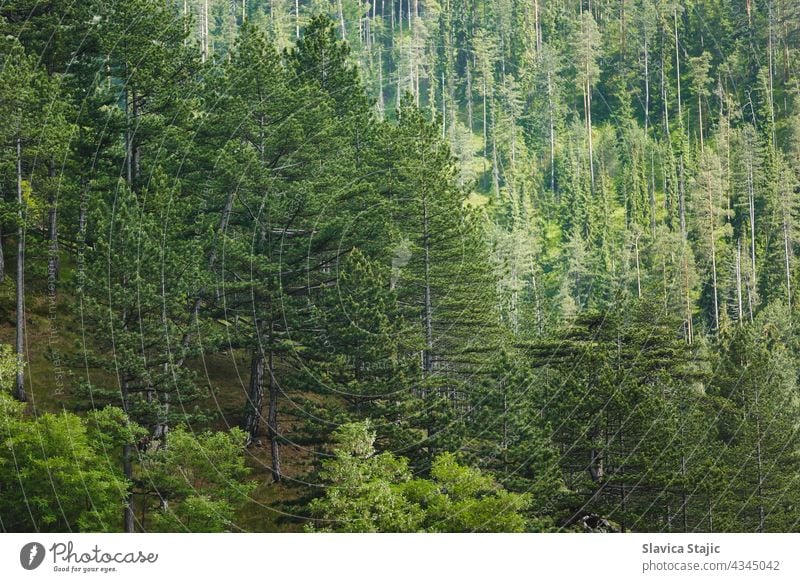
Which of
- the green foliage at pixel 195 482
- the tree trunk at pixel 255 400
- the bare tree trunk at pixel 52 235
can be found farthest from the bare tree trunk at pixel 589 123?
the green foliage at pixel 195 482

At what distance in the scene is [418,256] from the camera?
78.1 meters

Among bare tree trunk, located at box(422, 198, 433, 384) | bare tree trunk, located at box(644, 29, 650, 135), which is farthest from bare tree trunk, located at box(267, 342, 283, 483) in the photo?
bare tree trunk, located at box(644, 29, 650, 135)

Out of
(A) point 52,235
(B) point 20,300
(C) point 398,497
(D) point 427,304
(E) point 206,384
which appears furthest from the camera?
(D) point 427,304

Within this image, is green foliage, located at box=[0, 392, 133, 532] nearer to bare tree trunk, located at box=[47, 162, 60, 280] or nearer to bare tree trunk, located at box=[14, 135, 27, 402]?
bare tree trunk, located at box=[14, 135, 27, 402]

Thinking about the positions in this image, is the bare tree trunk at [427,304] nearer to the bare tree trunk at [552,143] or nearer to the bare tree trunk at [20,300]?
the bare tree trunk at [20,300]

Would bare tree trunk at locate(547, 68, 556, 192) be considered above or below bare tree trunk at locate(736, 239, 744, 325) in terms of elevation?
above

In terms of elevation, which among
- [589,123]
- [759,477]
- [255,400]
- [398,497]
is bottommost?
[759,477]

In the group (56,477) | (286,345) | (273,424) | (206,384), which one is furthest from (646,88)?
(56,477)

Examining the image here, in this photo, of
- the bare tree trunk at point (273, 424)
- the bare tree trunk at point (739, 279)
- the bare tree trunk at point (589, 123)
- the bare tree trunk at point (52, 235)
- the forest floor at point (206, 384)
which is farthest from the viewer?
the bare tree trunk at point (589, 123)

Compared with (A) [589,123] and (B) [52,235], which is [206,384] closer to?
(B) [52,235]

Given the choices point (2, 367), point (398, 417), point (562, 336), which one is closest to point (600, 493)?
point (398, 417)

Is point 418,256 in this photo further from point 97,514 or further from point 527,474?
point 97,514

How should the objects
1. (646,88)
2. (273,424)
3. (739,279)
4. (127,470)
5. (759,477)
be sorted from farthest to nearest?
(646,88), (739,279), (759,477), (273,424), (127,470)
